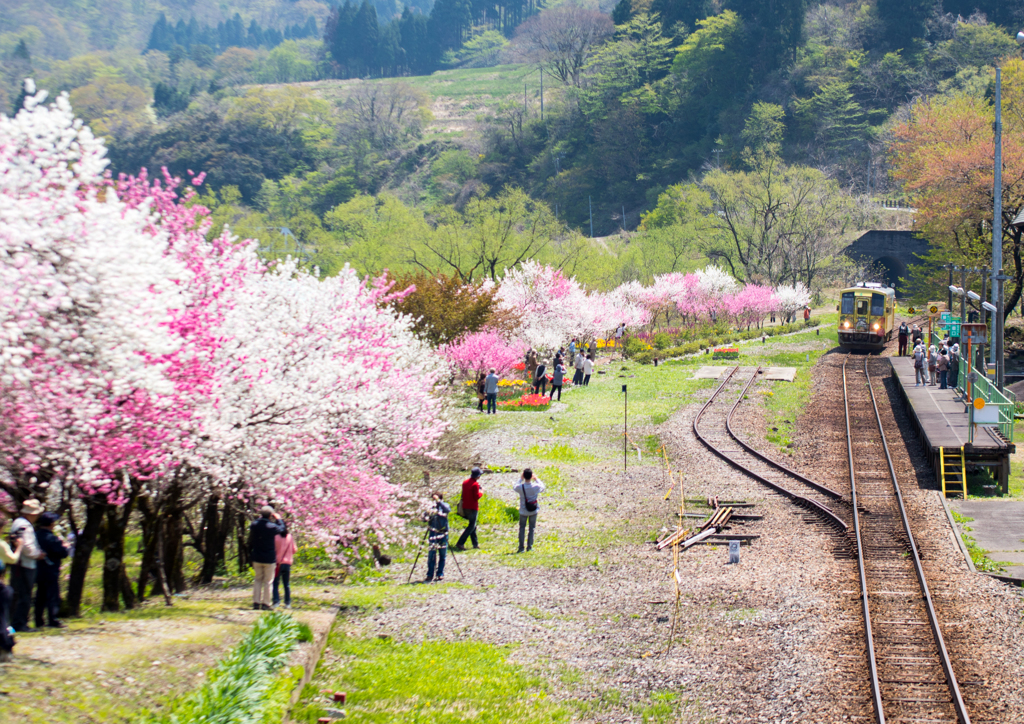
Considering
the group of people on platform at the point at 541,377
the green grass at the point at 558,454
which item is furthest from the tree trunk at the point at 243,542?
the group of people on platform at the point at 541,377

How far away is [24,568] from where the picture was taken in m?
9.67

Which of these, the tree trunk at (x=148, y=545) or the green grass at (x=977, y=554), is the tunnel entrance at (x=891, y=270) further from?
the tree trunk at (x=148, y=545)

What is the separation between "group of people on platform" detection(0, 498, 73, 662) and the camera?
9344 mm

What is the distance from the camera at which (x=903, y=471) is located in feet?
73.8

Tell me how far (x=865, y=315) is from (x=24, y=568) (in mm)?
41029

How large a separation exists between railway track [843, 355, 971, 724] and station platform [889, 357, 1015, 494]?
1.37 meters

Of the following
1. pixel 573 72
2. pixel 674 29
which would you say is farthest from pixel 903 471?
pixel 573 72

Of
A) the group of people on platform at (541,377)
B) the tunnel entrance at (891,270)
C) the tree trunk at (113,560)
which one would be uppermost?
the tunnel entrance at (891,270)

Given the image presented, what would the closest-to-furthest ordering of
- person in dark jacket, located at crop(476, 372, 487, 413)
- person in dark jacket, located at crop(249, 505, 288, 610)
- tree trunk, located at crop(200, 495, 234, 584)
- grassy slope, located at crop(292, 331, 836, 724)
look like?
grassy slope, located at crop(292, 331, 836, 724) < person in dark jacket, located at crop(249, 505, 288, 610) < tree trunk, located at crop(200, 495, 234, 584) < person in dark jacket, located at crop(476, 372, 487, 413)

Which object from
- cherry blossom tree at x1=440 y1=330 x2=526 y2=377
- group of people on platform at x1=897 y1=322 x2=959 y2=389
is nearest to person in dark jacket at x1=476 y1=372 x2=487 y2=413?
cherry blossom tree at x1=440 y1=330 x2=526 y2=377

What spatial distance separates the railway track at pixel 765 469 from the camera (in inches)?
725

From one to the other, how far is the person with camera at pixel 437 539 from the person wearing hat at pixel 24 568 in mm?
5941

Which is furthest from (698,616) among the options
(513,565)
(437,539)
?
(437,539)

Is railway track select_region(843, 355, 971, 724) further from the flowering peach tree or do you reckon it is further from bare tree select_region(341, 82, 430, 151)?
bare tree select_region(341, 82, 430, 151)
